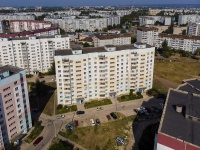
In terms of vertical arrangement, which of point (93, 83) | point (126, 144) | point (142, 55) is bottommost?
point (126, 144)

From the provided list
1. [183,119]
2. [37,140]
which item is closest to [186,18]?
[183,119]

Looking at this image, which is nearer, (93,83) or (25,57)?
(93,83)

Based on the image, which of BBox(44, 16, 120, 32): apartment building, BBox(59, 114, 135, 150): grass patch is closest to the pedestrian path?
BBox(59, 114, 135, 150): grass patch

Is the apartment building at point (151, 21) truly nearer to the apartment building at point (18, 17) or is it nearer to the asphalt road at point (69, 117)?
the apartment building at point (18, 17)

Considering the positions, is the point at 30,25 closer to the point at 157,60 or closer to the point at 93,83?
the point at 157,60

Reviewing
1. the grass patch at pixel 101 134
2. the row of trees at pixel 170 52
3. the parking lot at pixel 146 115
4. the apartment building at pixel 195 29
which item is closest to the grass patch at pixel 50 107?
the grass patch at pixel 101 134

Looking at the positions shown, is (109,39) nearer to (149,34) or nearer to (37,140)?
(149,34)

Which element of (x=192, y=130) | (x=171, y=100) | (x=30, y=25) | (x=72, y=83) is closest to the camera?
(x=192, y=130)

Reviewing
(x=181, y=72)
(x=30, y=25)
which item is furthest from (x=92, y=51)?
(x=30, y=25)
